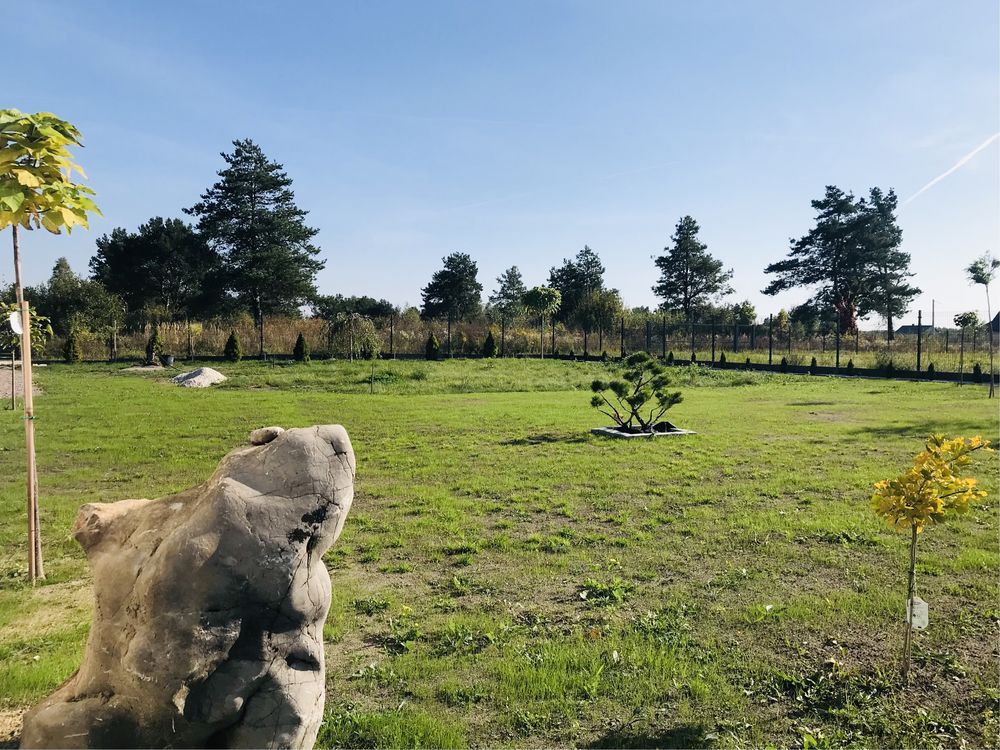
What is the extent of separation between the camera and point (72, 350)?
2939 centimetres

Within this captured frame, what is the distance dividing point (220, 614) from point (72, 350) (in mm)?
32814

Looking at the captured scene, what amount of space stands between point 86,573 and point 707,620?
458cm

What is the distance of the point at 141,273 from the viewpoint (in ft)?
140

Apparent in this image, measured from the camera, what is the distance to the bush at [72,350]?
1154 inches

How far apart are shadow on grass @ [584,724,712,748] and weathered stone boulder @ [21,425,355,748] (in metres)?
1.41

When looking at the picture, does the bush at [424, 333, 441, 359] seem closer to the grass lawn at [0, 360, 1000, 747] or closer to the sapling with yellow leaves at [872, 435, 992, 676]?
the grass lawn at [0, 360, 1000, 747]

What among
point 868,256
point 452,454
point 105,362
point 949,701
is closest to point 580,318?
point 868,256

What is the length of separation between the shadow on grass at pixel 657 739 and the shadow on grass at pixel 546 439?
307 inches

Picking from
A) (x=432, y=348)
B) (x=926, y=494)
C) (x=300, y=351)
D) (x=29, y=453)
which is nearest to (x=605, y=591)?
(x=926, y=494)

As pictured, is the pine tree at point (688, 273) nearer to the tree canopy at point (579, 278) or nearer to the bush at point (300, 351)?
the tree canopy at point (579, 278)

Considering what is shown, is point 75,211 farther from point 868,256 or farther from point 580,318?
point 868,256

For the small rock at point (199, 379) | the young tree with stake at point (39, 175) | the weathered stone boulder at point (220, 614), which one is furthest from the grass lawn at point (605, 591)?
the small rock at point (199, 379)

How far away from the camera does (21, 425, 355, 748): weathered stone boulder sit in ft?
6.75

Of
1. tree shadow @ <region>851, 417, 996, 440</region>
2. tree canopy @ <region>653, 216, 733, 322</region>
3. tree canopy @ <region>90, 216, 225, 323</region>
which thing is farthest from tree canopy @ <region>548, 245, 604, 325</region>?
tree shadow @ <region>851, 417, 996, 440</region>
